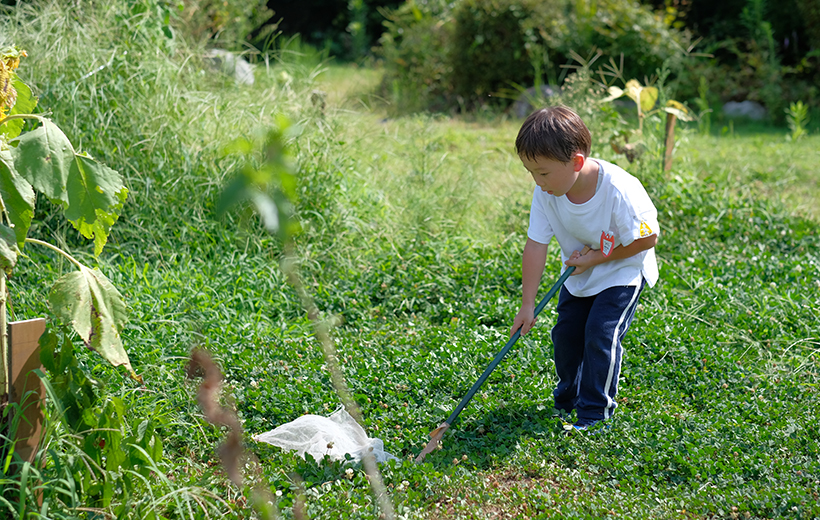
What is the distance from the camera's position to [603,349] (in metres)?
2.87

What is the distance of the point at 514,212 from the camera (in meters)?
5.31

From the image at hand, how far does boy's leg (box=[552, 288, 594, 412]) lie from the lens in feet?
10.0

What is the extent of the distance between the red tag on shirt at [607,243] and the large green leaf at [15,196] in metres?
2.04

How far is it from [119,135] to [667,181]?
13.6 ft

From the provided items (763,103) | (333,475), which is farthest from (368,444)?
(763,103)

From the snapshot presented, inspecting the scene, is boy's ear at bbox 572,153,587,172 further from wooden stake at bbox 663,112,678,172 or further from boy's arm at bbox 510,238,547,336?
wooden stake at bbox 663,112,678,172

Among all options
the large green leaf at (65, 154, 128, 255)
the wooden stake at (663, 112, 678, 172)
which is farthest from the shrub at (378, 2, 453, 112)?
the large green leaf at (65, 154, 128, 255)

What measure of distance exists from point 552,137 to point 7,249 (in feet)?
6.05

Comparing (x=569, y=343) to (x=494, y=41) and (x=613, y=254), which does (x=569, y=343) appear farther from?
(x=494, y=41)

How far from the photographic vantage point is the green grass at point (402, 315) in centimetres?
251

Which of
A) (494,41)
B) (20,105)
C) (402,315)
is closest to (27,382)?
(20,105)

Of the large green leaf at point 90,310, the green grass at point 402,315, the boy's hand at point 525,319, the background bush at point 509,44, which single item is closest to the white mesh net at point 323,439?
the green grass at point 402,315

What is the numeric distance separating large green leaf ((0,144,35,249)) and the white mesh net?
3.93 ft

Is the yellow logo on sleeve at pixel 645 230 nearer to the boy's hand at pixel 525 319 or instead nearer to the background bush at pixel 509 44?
the boy's hand at pixel 525 319
